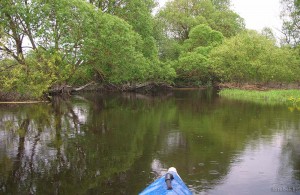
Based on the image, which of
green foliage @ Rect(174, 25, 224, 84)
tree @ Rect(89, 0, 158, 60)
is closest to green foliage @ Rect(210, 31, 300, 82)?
green foliage @ Rect(174, 25, 224, 84)

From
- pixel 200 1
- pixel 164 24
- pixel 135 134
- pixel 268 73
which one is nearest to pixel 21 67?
pixel 135 134

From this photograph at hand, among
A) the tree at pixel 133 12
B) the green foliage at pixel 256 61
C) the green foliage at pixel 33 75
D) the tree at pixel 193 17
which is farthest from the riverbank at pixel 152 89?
the tree at pixel 193 17

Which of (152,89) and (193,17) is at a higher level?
(193,17)

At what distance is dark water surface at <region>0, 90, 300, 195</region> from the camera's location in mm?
9086

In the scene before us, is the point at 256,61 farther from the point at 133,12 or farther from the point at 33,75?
the point at 33,75

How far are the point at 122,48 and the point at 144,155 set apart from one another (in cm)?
2784

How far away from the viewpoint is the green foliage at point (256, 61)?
45281mm

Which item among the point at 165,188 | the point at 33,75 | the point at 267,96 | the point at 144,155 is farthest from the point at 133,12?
the point at 165,188

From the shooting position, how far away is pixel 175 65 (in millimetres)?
60750

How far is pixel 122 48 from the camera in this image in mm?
38781

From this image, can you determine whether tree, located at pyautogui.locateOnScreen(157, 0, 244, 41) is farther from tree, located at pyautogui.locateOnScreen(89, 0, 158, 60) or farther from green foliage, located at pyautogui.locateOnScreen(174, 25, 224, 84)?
tree, located at pyautogui.locateOnScreen(89, 0, 158, 60)

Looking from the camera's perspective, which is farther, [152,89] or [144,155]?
[152,89]

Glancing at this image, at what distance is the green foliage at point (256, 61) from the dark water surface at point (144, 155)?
26.3 m

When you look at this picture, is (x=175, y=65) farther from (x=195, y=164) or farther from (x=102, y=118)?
(x=195, y=164)
